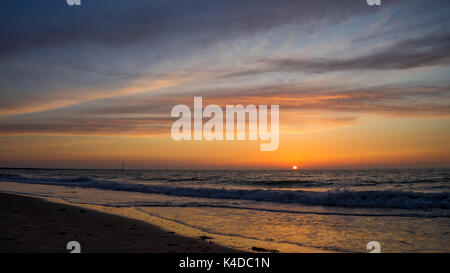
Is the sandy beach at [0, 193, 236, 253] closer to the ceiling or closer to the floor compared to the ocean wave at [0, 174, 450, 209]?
closer to the ceiling

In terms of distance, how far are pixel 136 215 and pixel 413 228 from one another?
10.0 meters

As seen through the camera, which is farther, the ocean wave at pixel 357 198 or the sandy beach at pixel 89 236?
the ocean wave at pixel 357 198

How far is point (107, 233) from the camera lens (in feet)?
29.5

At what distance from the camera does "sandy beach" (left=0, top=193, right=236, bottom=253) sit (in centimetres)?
699

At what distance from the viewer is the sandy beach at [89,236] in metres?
6.99

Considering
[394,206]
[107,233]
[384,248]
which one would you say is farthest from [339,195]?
[107,233]

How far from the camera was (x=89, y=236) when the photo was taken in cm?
843

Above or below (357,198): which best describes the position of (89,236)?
above

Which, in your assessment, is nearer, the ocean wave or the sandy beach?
the sandy beach

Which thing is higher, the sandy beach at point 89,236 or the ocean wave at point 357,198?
the sandy beach at point 89,236

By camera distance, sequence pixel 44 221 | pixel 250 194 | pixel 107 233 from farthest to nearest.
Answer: pixel 250 194 → pixel 44 221 → pixel 107 233

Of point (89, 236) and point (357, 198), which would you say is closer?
point (89, 236)
